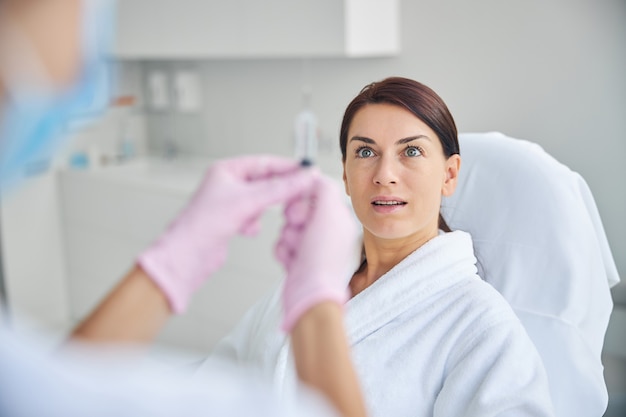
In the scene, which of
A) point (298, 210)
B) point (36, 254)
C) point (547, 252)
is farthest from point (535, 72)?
point (36, 254)

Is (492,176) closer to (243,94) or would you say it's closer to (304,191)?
(304,191)

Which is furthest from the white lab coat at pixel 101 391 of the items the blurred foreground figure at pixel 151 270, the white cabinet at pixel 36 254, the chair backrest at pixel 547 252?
the white cabinet at pixel 36 254

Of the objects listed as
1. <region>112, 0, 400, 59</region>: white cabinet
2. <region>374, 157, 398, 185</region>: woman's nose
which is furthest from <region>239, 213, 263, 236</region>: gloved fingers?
<region>112, 0, 400, 59</region>: white cabinet

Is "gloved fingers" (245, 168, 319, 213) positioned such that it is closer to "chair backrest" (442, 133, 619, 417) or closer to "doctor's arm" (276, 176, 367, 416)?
"doctor's arm" (276, 176, 367, 416)

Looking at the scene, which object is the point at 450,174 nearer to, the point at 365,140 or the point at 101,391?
the point at 365,140

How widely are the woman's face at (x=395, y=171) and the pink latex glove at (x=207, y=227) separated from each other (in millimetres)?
349

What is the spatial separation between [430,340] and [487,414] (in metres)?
0.14

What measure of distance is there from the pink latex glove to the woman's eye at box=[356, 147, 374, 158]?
358 mm

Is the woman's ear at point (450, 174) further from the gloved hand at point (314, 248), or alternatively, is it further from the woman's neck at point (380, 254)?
the gloved hand at point (314, 248)

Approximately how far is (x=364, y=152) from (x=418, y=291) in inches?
8.6

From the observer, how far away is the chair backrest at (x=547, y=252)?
43.1 inches

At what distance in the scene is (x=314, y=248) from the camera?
632mm

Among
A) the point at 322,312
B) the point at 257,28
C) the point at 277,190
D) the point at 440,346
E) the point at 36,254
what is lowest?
the point at 36,254

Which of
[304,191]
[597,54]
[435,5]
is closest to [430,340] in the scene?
[304,191]
